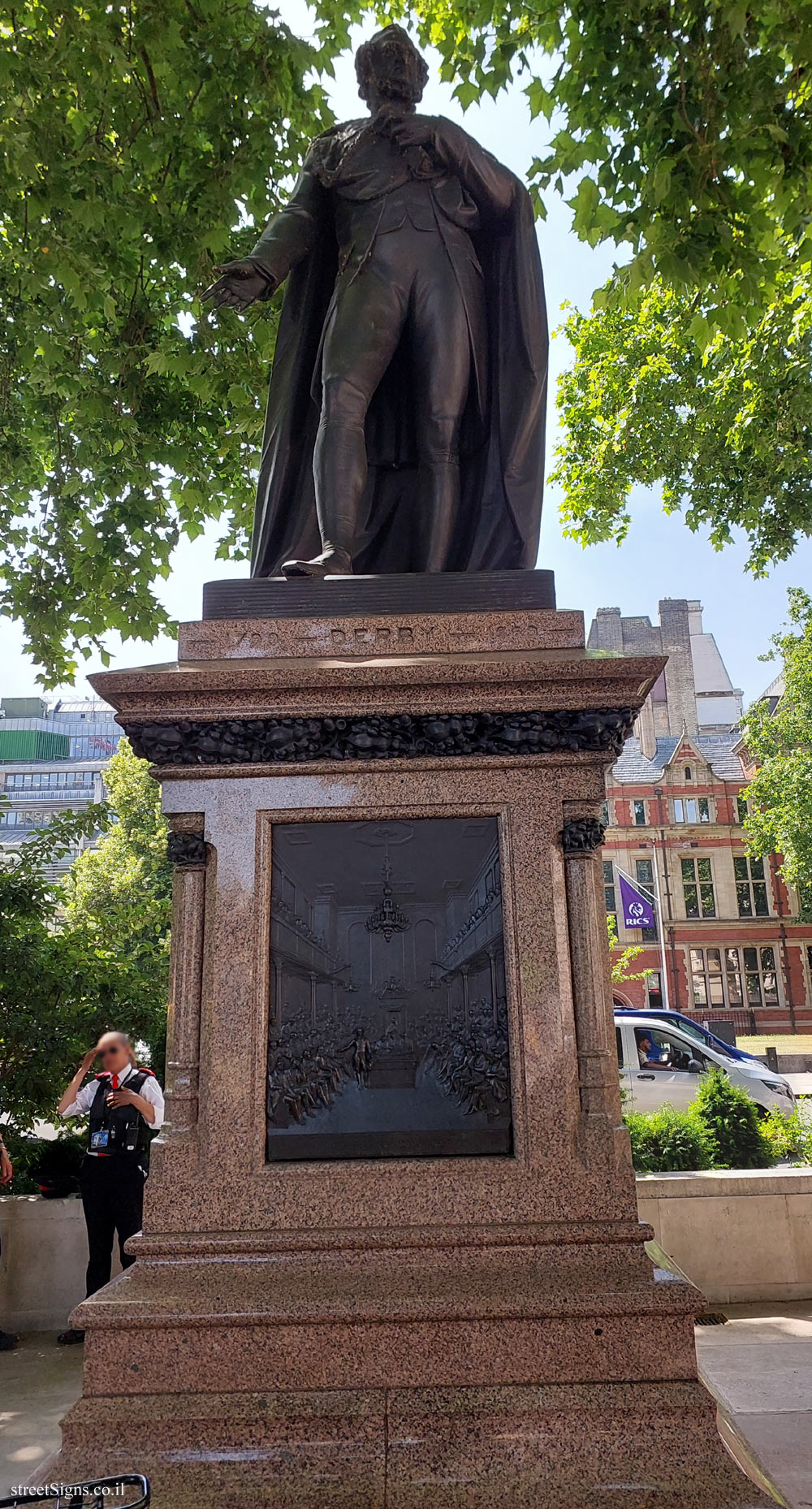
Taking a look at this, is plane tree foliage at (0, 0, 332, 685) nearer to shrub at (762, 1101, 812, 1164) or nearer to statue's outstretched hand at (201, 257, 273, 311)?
statue's outstretched hand at (201, 257, 273, 311)

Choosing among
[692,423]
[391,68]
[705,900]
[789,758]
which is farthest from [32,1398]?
[705,900]

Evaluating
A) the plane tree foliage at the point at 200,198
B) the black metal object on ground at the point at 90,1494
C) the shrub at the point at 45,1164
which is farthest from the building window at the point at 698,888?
the black metal object on ground at the point at 90,1494

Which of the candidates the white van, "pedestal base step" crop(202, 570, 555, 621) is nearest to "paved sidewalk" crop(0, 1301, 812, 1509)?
"pedestal base step" crop(202, 570, 555, 621)

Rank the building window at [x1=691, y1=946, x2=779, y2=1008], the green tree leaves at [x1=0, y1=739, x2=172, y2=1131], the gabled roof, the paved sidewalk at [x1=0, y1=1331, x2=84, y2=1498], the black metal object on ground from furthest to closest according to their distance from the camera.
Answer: the gabled roof
the building window at [x1=691, y1=946, x2=779, y2=1008]
the green tree leaves at [x1=0, y1=739, x2=172, y2=1131]
the paved sidewalk at [x1=0, y1=1331, x2=84, y2=1498]
the black metal object on ground

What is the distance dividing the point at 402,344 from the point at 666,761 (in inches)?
2044

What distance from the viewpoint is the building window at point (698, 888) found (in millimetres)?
50875

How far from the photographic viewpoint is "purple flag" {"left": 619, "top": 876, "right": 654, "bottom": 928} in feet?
88.2

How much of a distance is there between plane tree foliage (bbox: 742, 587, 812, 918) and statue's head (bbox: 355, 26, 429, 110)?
33.3m

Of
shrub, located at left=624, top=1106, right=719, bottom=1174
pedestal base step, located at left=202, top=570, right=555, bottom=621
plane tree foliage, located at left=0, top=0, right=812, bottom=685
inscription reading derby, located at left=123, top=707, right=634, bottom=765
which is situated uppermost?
plane tree foliage, located at left=0, top=0, right=812, bottom=685

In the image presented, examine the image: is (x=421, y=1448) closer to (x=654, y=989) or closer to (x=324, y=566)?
(x=324, y=566)

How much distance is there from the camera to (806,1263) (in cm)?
675

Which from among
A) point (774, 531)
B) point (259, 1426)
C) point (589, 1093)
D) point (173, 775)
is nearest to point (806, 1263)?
point (589, 1093)

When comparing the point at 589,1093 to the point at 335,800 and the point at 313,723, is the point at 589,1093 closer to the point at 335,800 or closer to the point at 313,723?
the point at 335,800

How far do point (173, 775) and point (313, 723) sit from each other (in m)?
0.50
